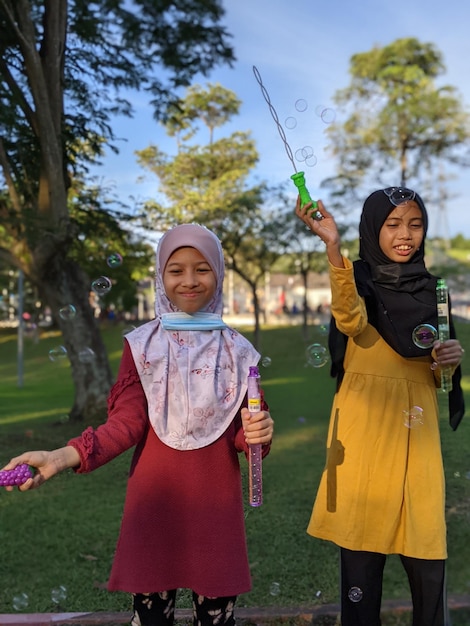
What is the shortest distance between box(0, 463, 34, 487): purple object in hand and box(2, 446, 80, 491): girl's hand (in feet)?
0.04

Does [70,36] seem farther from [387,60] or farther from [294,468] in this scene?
[387,60]

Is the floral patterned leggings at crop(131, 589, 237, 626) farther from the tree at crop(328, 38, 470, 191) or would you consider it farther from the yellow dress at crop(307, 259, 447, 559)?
the tree at crop(328, 38, 470, 191)

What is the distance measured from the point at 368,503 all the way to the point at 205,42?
7.56 m

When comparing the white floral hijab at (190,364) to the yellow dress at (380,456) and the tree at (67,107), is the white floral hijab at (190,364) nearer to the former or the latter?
the yellow dress at (380,456)

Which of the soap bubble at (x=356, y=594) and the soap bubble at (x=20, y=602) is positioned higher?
the soap bubble at (x=356, y=594)

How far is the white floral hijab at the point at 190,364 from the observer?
187 centimetres

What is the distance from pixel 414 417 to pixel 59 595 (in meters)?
2.19

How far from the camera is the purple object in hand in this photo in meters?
1.59

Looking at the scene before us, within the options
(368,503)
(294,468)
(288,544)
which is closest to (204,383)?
(368,503)

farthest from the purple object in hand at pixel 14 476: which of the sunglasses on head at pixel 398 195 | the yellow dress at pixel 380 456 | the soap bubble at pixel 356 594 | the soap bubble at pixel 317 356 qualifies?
the soap bubble at pixel 317 356

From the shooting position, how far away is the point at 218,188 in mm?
16359

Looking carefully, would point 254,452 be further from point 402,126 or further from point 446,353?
point 402,126

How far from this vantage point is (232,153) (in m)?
17.2

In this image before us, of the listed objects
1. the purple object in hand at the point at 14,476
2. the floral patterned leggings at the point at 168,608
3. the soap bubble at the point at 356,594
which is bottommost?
the soap bubble at the point at 356,594
